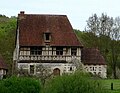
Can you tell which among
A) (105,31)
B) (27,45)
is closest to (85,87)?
(27,45)

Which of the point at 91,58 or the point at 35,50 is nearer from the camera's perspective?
the point at 35,50

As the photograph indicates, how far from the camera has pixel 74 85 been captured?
30484 mm

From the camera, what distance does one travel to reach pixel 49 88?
31016 mm

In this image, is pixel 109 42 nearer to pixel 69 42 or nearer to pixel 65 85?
pixel 69 42

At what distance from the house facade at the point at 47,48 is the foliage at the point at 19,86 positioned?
23413 mm

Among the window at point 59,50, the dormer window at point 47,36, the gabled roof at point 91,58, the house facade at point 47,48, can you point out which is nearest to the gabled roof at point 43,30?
the house facade at point 47,48

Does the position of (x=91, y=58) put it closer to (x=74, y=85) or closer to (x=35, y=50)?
(x=35, y=50)

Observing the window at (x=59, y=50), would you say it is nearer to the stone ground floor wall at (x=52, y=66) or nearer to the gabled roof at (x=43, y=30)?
the gabled roof at (x=43, y=30)

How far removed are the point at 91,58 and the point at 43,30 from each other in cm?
789

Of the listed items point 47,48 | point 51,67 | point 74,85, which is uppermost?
point 47,48

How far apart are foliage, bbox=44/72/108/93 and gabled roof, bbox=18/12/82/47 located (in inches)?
1267

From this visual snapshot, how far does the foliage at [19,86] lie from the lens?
37500 mm

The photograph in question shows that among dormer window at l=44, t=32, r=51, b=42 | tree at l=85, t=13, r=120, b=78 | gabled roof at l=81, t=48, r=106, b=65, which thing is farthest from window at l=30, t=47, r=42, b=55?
tree at l=85, t=13, r=120, b=78

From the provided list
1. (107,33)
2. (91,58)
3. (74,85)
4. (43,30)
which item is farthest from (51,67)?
(74,85)
